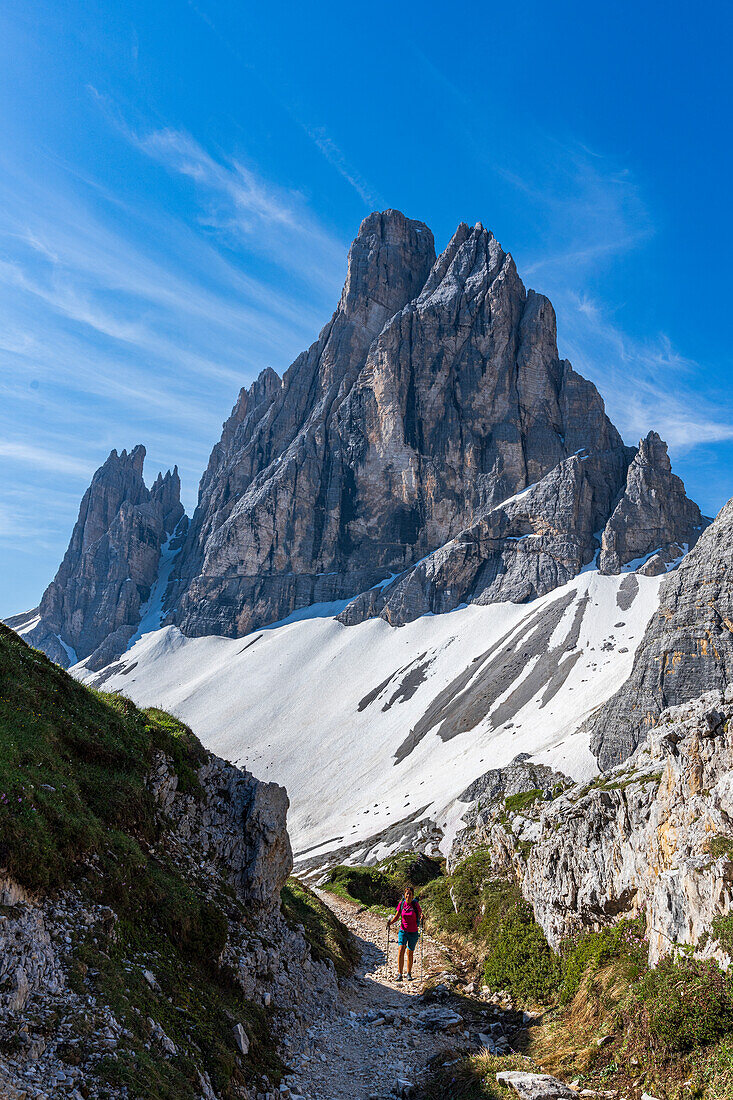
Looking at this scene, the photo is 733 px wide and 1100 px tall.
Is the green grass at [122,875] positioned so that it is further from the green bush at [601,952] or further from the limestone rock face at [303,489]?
the limestone rock face at [303,489]

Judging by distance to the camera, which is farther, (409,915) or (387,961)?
(387,961)

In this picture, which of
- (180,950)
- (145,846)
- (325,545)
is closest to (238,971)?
(180,950)

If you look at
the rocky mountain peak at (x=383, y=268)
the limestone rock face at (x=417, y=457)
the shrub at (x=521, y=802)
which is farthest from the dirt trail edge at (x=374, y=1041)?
the rocky mountain peak at (x=383, y=268)

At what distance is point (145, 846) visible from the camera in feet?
35.6

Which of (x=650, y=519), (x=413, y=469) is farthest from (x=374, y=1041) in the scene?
(x=413, y=469)

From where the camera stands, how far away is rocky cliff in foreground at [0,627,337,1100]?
21.0 feet

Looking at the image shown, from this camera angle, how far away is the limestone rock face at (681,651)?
54.9 metres

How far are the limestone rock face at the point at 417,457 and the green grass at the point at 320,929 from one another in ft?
388

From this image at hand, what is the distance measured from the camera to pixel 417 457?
529ft

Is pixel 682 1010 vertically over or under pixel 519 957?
over

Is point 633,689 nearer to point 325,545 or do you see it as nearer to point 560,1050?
point 560,1050

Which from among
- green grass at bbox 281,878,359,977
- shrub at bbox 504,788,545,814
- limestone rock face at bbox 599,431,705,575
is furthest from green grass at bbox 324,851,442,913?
limestone rock face at bbox 599,431,705,575

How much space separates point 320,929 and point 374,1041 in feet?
18.1

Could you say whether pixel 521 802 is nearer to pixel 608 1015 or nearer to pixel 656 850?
pixel 656 850
